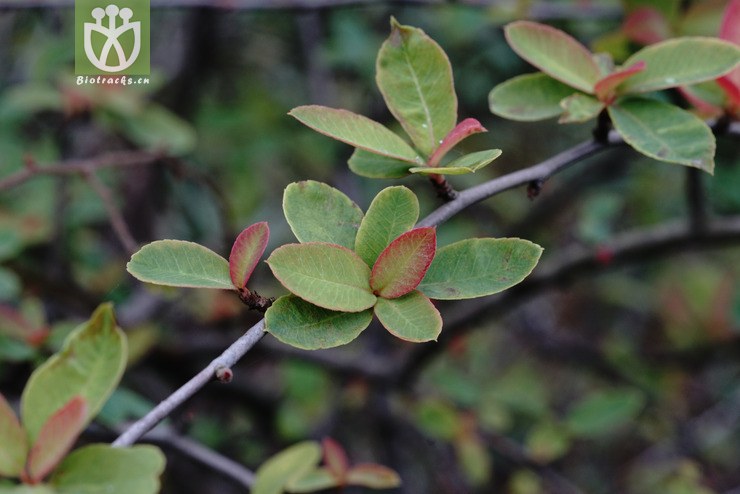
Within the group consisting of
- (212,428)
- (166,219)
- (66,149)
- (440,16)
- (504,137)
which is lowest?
(212,428)

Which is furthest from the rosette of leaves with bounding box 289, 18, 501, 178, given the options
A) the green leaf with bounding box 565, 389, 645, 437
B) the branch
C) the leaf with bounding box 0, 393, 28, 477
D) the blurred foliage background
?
the green leaf with bounding box 565, 389, 645, 437

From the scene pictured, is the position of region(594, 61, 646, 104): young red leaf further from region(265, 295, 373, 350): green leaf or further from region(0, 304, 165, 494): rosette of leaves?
region(0, 304, 165, 494): rosette of leaves

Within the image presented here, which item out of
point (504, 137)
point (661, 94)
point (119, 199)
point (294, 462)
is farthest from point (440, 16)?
point (294, 462)

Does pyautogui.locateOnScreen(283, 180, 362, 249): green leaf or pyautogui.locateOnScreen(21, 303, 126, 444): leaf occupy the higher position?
pyautogui.locateOnScreen(283, 180, 362, 249): green leaf

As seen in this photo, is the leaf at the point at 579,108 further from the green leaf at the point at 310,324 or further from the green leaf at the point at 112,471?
the green leaf at the point at 112,471

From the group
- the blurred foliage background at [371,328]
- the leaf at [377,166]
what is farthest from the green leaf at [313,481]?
the leaf at [377,166]

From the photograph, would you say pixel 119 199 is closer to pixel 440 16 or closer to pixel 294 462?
pixel 440 16

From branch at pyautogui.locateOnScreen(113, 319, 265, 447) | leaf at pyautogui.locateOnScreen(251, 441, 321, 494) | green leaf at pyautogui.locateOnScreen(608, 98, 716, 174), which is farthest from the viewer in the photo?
leaf at pyautogui.locateOnScreen(251, 441, 321, 494)
